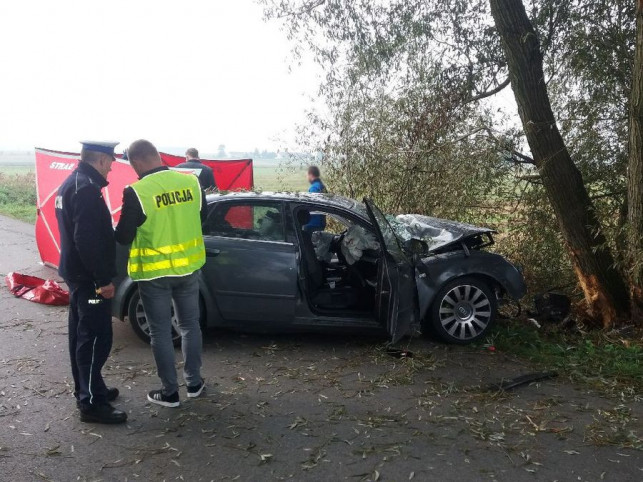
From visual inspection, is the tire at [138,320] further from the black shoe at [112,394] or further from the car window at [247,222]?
the black shoe at [112,394]

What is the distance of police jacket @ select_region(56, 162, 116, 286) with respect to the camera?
155 inches

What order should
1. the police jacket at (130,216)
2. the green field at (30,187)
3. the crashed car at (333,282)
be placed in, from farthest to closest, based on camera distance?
the green field at (30,187) < the crashed car at (333,282) < the police jacket at (130,216)

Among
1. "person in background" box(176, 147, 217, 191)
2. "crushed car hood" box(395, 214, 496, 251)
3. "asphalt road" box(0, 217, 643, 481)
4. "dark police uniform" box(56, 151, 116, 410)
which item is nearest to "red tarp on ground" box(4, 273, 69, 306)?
"asphalt road" box(0, 217, 643, 481)

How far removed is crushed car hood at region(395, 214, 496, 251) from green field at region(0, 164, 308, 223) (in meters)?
1.72

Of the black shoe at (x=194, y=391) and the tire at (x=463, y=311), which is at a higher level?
the tire at (x=463, y=311)

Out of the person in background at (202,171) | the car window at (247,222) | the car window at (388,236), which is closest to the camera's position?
the car window at (388,236)

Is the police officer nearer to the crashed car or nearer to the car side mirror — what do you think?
the crashed car

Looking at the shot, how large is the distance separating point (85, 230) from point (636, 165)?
5.26 m

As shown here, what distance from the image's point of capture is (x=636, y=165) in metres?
6.08

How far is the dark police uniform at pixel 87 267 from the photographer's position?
3.94 m

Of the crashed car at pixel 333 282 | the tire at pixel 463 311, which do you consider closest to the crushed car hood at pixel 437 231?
the crashed car at pixel 333 282

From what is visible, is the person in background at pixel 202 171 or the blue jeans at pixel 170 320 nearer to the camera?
the blue jeans at pixel 170 320

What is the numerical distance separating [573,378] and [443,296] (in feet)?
4.49

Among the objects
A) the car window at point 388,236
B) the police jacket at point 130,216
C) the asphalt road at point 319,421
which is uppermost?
the police jacket at point 130,216
